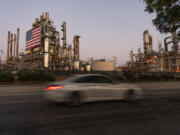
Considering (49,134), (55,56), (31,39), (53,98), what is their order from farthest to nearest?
(31,39), (55,56), (53,98), (49,134)

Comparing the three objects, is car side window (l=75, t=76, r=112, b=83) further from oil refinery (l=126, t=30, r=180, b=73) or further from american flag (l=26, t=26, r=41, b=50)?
american flag (l=26, t=26, r=41, b=50)

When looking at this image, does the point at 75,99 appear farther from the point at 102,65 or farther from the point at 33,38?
the point at 33,38

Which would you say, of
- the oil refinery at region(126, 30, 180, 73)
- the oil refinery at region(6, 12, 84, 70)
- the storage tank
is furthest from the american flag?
the oil refinery at region(126, 30, 180, 73)

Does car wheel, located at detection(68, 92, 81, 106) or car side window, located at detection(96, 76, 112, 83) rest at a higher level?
car side window, located at detection(96, 76, 112, 83)

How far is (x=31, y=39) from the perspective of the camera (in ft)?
168

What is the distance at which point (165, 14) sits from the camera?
8.52 metres

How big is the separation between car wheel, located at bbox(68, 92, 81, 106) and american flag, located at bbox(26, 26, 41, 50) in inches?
1757

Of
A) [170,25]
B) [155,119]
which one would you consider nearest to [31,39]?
[170,25]

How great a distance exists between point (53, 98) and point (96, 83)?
1968mm

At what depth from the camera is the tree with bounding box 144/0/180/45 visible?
771cm

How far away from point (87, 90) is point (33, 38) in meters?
49.8

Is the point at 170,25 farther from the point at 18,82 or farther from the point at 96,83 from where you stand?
the point at 18,82

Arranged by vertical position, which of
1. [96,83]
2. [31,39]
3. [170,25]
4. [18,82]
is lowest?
[18,82]

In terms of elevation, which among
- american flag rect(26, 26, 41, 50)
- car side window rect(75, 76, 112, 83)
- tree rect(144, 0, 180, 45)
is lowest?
car side window rect(75, 76, 112, 83)
